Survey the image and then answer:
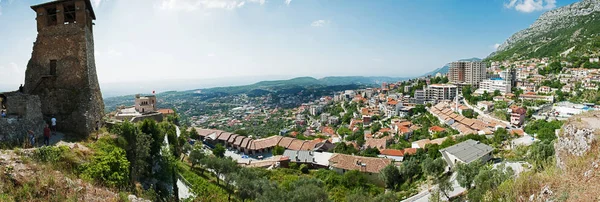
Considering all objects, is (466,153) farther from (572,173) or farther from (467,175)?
(572,173)

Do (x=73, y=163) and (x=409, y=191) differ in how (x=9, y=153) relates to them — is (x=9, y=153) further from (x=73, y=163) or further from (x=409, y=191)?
(x=409, y=191)

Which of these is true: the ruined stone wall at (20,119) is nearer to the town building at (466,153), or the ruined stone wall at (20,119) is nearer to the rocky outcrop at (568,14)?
the town building at (466,153)

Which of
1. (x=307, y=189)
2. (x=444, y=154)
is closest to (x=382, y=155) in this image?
(x=444, y=154)

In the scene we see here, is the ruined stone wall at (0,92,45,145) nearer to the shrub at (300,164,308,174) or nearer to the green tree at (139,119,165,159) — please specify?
the green tree at (139,119,165,159)

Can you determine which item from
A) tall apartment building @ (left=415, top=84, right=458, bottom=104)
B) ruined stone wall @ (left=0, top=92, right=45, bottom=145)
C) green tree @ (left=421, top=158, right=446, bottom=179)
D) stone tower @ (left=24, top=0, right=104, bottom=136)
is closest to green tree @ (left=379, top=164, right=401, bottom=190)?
green tree @ (left=421, top=158, right=446, bottom=179)

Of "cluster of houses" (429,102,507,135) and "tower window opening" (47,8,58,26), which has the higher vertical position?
"tower window opening" (47,8,58,26)

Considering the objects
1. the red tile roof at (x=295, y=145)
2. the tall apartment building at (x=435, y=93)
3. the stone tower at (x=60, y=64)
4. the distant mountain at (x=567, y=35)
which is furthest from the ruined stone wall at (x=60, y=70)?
the distant mountain at (x=567, y=35)

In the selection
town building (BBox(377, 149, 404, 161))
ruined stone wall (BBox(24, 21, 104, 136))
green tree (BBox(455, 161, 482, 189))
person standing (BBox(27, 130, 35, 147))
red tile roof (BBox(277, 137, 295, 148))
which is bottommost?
town building (BBox(377, 149, 404, 161))
